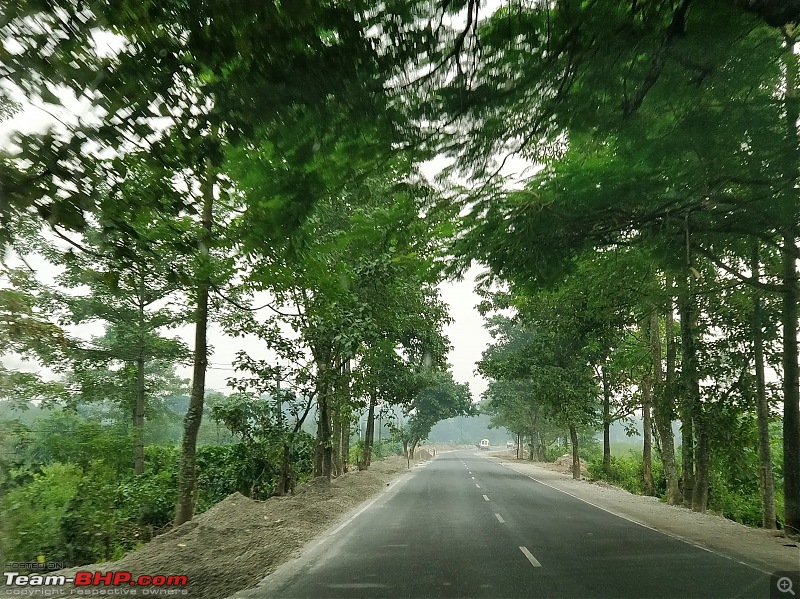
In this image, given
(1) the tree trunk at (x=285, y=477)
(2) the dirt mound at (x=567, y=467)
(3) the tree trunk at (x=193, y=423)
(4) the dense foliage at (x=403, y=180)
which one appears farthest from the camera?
(2) the dirt mound at (x=567, y=467)

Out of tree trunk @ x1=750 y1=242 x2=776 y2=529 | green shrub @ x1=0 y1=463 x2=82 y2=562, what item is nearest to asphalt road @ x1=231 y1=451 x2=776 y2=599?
tree trunk @ x1=750 y1=242 x2=776 y2=529

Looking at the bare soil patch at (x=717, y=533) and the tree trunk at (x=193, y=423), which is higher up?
the tree trunk at (x=193, y=423)

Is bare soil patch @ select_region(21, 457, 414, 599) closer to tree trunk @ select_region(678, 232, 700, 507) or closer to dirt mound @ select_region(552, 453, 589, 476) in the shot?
tree trunk @ select_region(678, 232, 700, 507)

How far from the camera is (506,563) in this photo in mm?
8602

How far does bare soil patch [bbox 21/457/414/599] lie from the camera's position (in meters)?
7.75

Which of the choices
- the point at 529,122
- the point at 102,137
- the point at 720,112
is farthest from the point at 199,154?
the point at 720,112

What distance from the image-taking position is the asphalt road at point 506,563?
7043mm

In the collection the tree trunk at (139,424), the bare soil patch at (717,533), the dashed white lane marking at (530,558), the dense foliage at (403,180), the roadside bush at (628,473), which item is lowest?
the roadside bush at (628,473)

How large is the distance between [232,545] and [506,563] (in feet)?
15.2

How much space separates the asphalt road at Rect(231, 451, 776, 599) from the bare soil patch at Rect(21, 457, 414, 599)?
52 cm

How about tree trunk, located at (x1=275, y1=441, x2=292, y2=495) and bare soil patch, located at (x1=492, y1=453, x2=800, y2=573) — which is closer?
Result: bare soil patch, located at (x1=492, y1=453, x2=800, y2=573)

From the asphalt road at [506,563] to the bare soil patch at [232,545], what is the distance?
0.52 meters

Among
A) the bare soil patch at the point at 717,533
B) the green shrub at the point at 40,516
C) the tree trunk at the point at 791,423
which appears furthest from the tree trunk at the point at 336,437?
the tree trunk at the point at 791,423

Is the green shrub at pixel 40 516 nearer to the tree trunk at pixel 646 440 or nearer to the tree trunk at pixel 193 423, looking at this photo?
the tree trunk at pixel 193 423
